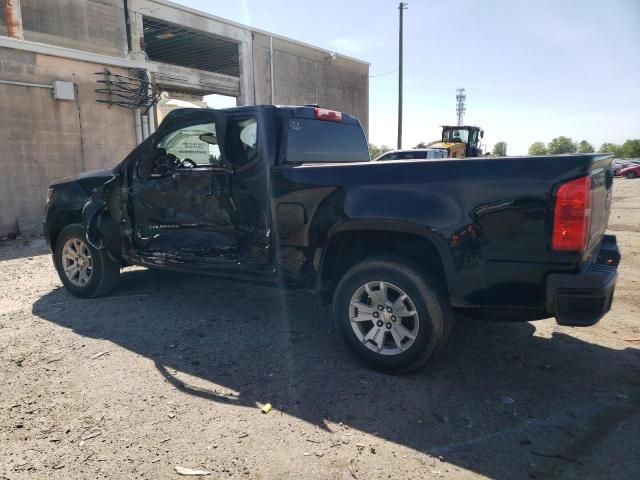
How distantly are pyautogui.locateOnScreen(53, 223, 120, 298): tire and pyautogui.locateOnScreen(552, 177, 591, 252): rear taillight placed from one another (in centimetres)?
450

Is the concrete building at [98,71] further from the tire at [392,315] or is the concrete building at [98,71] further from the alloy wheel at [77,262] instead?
the tire at [392,315]

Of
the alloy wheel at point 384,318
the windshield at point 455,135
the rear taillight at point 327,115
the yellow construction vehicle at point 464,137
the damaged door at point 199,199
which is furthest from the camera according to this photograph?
the windshield at point 455,135

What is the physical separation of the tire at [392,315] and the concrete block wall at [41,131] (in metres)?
9.74

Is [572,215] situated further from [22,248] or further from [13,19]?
[13,19]

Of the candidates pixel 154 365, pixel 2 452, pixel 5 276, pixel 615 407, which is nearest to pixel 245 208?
pixel 154 365

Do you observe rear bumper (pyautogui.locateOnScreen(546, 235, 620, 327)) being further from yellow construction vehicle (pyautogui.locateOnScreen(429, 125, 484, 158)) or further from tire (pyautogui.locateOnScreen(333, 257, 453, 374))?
yellow construction vehicle (pyautogui.locateOnScreen(429, 125, 484, 158))

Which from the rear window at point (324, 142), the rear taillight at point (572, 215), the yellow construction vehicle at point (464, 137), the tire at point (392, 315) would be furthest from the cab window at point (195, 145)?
the yellow construction vehicle at point (464, 137)

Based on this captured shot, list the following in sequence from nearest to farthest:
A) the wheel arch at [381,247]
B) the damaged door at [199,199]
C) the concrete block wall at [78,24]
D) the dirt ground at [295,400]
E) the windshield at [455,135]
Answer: the dirt ground at [295,400] < the wheel arch at [381,247] < the damaged door at [199,199] < the concrete block wall at [78,24] < the windshield at [455,135]

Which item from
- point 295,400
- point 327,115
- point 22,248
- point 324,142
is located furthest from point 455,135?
point 295,400

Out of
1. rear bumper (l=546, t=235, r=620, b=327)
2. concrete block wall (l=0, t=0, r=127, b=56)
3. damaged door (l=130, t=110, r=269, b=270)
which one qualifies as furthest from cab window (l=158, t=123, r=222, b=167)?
concrete block wall (l=0, t=0, r=127, b=56)

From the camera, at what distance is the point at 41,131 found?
10625mm

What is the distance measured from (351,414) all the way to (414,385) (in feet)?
1.90

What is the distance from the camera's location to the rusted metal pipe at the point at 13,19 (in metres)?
12.8

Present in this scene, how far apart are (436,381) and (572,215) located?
146 cm
